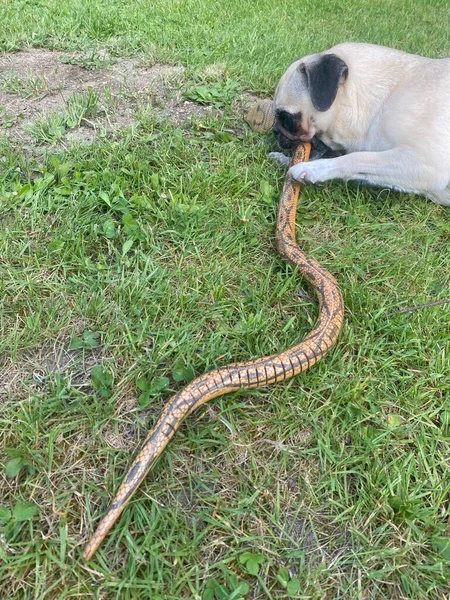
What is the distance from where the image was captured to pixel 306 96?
3.80 meters

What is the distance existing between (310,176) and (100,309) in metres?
1.82

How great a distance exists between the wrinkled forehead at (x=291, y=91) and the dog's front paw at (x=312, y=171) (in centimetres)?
60

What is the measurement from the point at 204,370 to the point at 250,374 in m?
0.28

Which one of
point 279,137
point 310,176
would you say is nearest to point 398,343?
point 310,176

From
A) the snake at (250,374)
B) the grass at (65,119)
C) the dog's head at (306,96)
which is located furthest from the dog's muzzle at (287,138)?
the grass at (65,119)

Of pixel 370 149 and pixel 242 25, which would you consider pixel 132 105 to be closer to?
pixel 370 149

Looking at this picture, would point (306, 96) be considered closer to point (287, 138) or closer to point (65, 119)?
point (287, 138)

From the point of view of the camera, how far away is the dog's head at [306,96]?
3.62 m

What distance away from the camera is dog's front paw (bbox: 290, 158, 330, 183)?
343 cm

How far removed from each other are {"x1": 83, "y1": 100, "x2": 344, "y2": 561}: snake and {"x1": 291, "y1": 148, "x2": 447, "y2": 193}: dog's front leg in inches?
28.7

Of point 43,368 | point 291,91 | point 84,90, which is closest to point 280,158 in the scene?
point 291,91

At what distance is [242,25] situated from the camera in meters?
6.16

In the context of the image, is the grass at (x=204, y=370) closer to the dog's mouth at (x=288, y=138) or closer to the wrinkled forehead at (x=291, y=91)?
the dog's mouth at (x=288, y=138)

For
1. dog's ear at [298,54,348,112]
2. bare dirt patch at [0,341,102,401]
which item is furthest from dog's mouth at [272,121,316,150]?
bare dirt patch at [0,341,102,401]
